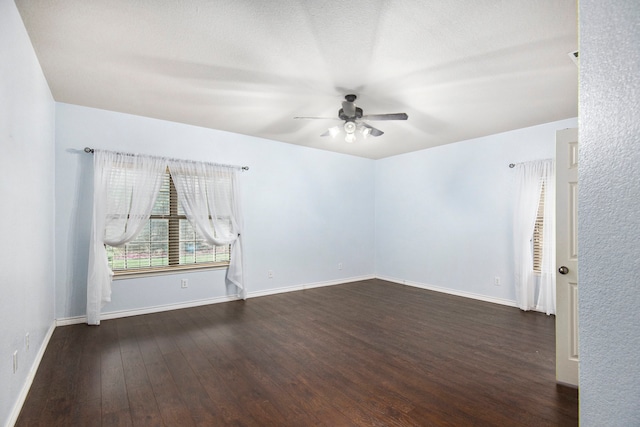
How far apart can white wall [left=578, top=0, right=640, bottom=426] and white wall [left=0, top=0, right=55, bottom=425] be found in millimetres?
2691

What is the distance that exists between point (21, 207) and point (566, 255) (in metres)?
4.16

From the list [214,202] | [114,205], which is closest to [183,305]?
[214,202]

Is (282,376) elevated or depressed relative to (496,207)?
depressed

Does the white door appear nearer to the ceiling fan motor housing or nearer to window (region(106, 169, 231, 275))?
the ceiling fan motor housing

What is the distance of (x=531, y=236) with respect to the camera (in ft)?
14.3

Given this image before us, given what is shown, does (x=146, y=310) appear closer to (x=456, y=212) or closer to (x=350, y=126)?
(x=350, y=126)

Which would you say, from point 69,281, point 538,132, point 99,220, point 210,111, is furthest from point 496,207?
point 69,281

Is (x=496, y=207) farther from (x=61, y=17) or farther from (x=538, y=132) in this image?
(x=61, y=17)

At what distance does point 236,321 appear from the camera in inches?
154

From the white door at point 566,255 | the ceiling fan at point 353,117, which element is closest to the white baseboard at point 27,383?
the ceiling fan at point 353,117

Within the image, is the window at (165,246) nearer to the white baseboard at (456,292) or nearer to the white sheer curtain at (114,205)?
the white sheer curtain at (114,205)

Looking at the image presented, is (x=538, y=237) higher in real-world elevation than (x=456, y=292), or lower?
higher

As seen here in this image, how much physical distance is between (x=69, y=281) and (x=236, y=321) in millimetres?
2003

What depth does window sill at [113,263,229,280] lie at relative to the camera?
403 centimetres
